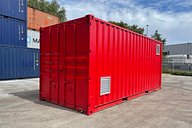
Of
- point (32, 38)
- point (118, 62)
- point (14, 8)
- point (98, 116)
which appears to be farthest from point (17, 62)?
point (98, 116)

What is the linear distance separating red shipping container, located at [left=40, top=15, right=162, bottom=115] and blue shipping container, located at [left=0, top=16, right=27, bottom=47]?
900 cm

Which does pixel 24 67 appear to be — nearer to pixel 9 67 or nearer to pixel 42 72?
pixel 9 67

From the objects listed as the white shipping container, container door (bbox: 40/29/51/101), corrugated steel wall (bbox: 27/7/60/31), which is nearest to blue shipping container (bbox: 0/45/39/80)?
the white shipping container

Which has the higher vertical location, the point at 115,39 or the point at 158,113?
the point at 115,39

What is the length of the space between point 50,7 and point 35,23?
1083 inches

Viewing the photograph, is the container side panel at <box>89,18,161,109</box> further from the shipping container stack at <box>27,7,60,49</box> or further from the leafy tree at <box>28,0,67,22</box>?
the leafy tree at <box>28,0,67,22</box>

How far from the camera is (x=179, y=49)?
40.0m

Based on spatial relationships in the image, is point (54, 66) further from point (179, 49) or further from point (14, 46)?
point (179, 49)

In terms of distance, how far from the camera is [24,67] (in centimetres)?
1540

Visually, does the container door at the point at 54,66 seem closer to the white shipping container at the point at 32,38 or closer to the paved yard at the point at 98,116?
the paved yard at the point at 98,116

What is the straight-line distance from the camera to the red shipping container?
5770 millimetres

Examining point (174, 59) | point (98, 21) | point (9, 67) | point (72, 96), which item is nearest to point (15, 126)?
point (72, 96)

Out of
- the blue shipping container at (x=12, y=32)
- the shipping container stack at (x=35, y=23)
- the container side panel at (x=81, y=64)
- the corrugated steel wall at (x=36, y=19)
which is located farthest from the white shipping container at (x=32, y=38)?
the container side panel at (x=81, y=64)

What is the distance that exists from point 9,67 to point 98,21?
35.1 feet
